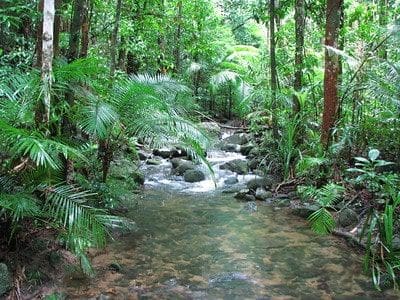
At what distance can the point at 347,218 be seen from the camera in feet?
17.7

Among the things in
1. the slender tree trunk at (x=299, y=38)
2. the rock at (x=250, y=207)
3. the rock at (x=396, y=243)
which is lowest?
the rock at (x=250, y=207)

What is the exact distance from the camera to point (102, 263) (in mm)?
4238

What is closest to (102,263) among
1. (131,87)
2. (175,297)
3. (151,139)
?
(175,297)

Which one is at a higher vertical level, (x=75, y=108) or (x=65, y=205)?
(x=75, y=108)

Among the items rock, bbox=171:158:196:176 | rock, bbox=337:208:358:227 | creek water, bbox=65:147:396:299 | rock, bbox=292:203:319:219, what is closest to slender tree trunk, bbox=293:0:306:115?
rock, bbox=292:203:319:219

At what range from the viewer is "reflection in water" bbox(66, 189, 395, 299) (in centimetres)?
377

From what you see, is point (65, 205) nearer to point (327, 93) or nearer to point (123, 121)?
point (123, 121)

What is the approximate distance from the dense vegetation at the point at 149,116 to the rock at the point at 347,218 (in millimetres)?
166

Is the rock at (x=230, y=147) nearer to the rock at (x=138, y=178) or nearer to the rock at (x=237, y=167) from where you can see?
the rock at (x=237, y=167)

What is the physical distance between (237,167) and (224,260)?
4.58 m

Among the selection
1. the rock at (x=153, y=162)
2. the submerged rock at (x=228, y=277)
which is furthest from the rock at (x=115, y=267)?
the rock at (x=153, y=162)

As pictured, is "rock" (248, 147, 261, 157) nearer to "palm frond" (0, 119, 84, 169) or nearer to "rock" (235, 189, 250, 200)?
"rock" (235, 189, 250, 200)

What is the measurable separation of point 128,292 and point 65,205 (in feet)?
3.06

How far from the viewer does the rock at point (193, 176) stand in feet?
27.3
